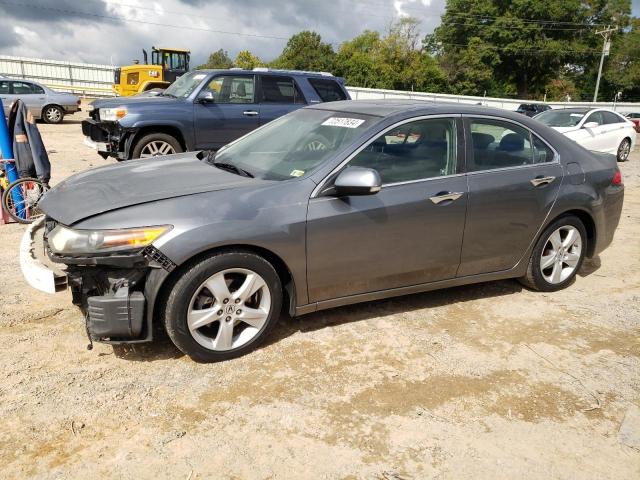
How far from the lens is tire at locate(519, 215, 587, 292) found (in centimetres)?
441

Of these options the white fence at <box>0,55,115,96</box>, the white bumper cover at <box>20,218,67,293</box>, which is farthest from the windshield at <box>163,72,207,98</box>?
the white fence at <box>0,55,115,96</box>

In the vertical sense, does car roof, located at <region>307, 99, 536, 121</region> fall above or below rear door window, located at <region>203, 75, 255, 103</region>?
below

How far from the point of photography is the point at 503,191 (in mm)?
3994

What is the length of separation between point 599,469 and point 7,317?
382 centimetres

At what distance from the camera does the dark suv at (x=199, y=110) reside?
27.1 ft

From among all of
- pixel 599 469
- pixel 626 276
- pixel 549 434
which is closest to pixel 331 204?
pixel 549 434

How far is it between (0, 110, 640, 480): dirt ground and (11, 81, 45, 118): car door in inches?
619

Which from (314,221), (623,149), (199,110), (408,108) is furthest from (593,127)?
(314,221)

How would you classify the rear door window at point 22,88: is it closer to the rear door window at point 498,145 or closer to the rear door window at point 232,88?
the rear door window at point 232,88

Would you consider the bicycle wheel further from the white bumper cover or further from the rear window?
the rear window

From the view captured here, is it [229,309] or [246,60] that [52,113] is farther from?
[246,60]

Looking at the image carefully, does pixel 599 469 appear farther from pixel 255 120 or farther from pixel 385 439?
pixel 255 120

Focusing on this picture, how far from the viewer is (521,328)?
13.0ft

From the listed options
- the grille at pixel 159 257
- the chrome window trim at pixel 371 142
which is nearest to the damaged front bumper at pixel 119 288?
the grille at pixel 159 257
